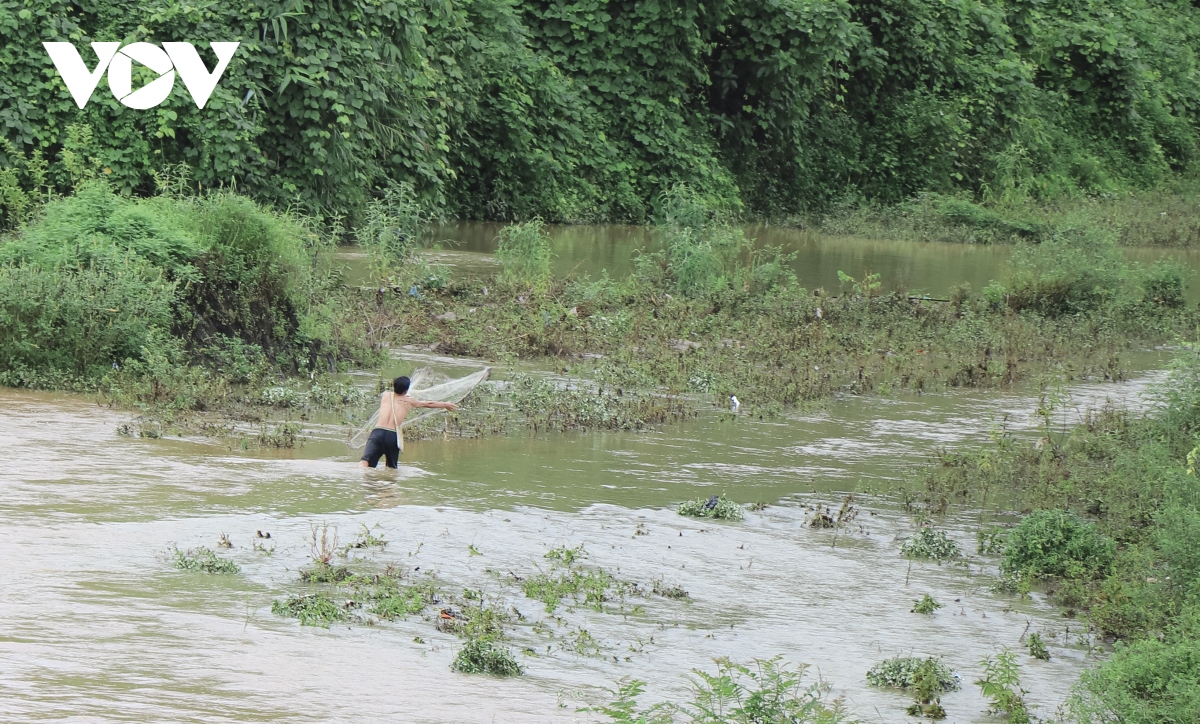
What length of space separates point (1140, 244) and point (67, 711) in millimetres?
24391

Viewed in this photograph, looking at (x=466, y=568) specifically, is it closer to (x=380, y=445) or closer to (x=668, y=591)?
(x=668, y=591)

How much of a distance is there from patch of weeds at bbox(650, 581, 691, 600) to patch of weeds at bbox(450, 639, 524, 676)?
146cm

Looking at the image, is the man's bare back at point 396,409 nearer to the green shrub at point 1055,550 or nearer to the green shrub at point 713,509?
the green shrub at point 713,509

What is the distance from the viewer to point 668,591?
24.0 feet

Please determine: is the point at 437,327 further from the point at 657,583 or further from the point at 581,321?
the point at 657,583

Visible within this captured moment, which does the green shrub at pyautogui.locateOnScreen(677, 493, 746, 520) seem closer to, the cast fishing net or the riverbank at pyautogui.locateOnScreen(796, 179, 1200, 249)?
the cast fishing net

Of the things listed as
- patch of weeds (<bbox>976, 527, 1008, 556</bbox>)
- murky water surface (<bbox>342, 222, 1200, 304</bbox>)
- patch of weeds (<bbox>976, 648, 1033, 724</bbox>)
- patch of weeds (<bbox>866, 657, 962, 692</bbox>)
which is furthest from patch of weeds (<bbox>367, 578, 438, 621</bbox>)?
murky water surface (<bbox>342, 222, 1200, 304</bbox>)

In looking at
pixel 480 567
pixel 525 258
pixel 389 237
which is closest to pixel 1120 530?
pixel 480 567

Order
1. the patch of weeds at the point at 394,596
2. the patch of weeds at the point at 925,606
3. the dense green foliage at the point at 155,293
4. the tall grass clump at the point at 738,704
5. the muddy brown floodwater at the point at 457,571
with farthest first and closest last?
the dense green foliage at the point at 155,293
the patch of weeds at the point at 925,606
the patch of weeds at the point at 394,596
the muddy brown floodwater at the point at 457,571
the tall grass clump at the point at 738,704

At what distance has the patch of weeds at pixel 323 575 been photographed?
6.95 m

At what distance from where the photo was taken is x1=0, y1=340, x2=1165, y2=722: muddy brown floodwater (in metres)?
5.59

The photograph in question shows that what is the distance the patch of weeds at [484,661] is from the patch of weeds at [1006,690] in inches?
77.1

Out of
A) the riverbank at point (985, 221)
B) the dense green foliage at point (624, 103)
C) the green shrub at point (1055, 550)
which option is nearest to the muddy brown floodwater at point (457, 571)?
the green shrub at point (1055, 550)

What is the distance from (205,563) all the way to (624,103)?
2024 centimetres
